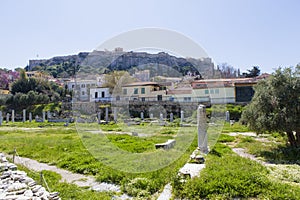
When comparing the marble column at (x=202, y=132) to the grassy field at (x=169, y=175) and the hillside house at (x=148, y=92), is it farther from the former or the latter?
the hillside house at (x=148, y=92)

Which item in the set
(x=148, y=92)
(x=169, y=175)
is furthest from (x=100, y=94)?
(x=169, y=175)

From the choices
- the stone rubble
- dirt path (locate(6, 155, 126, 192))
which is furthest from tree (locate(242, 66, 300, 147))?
the stone rubble

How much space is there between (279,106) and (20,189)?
Result: 10.7 m

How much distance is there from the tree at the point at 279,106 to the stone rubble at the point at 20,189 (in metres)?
9.46

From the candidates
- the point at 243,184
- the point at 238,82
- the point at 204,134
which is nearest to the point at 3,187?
the point at 243,184

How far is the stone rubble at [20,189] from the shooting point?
5.34 metres

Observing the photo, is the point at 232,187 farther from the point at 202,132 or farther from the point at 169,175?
the point at 202,132

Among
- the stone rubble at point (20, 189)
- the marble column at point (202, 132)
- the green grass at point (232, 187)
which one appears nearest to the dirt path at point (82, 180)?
the stone rubble at point (20, 189)

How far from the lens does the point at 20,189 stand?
591cm

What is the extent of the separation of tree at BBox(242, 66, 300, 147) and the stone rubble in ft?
31.0

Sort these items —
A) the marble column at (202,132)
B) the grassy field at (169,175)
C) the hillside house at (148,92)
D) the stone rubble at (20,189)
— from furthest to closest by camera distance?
the hillside house at (148,92) < the marble column at (202,132) < the grassy field at (169,175) < the stone rubble at (20,189)

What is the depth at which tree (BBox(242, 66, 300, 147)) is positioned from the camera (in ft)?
35.0

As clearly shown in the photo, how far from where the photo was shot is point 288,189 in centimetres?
534

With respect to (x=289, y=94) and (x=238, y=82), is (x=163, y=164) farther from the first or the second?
(x=238, y=82)
